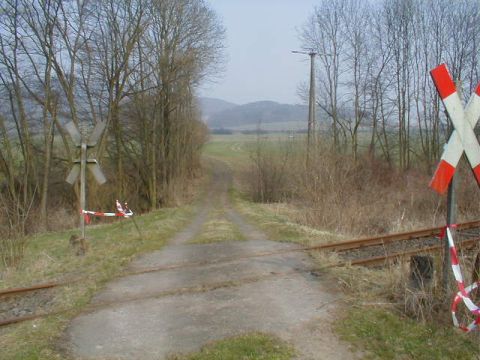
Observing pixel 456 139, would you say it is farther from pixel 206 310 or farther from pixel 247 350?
pixel 206 310

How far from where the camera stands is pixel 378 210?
18.1 m

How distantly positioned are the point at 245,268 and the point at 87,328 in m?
3.44

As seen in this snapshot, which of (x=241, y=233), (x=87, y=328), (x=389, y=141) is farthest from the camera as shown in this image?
(x=389, y=141)

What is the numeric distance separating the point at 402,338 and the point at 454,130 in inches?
95.6

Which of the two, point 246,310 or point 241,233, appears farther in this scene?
point 241,233

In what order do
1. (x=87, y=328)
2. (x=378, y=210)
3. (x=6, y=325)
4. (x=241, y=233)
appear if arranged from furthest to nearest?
(x=378, y=210)
(x=241, y=233)
(x=6, y=325)
(x=87, y=328)

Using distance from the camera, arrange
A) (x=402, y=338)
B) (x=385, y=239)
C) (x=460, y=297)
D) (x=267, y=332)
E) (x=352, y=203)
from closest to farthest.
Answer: (x=460, y=297), (x=402, y=338), (x=267, y=332), (x=385, y=239), (x=352, y=203)

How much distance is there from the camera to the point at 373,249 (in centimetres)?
1040

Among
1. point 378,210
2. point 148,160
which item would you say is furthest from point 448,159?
point 148,160

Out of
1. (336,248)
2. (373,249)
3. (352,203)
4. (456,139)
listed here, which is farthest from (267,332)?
(352,203)

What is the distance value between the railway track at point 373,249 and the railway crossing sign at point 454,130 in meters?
2.32

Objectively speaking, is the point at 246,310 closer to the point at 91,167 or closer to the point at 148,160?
the point at 91,167

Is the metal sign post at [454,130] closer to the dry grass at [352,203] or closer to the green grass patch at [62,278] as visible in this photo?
the green grass patch at [62,278]

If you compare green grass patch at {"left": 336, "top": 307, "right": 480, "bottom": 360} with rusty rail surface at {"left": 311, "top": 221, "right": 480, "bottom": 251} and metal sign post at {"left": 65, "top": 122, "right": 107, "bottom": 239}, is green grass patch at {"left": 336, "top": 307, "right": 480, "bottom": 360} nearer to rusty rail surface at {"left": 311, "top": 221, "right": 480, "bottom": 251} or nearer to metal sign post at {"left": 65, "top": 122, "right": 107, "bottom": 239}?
rusty rail surface at {"left": 311, "top": 221, "right": 480, "bottom": 251}
